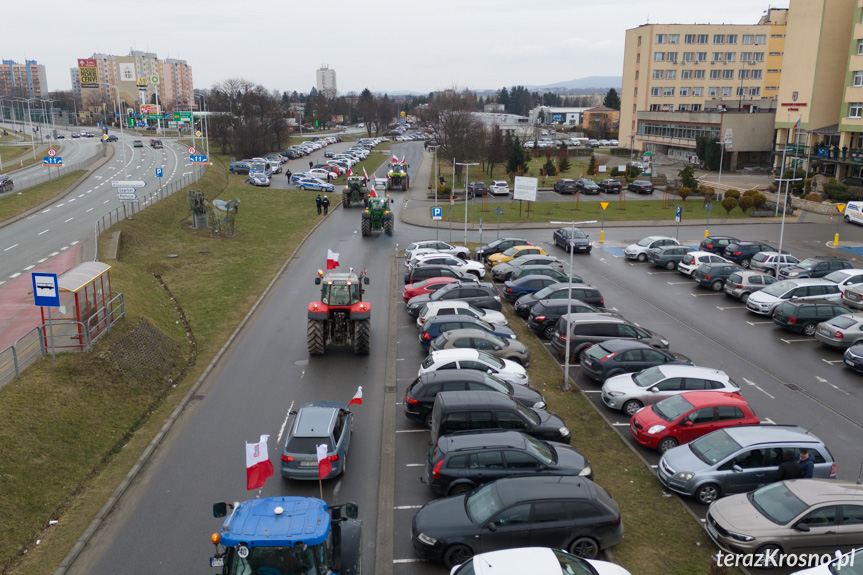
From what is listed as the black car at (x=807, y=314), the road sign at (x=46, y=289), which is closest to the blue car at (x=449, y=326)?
the road sign at (x=46, y=289)

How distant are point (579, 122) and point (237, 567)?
18750cm

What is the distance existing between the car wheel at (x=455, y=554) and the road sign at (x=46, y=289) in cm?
1245

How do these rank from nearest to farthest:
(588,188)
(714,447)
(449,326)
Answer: (714,447) < (449,326) < (588,188)

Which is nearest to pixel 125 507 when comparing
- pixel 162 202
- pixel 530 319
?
pixel 530 319

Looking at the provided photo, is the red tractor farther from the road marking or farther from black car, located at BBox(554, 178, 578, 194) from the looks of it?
black car, located at BBox(554, 178, 578, 194)

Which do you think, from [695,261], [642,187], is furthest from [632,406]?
[642,187]

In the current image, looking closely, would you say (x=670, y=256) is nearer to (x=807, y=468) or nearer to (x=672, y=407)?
(x=672, y=407)

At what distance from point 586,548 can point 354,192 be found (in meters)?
44.5

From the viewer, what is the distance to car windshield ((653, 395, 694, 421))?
16.5 m

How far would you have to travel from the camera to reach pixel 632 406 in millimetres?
18406

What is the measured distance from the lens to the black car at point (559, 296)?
2641 cm

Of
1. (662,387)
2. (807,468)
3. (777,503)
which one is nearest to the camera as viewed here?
(777,503)

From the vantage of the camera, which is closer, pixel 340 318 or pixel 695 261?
pixel 340 318

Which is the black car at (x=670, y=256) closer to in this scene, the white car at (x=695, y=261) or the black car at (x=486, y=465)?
the white car at (x=695, y=261)
